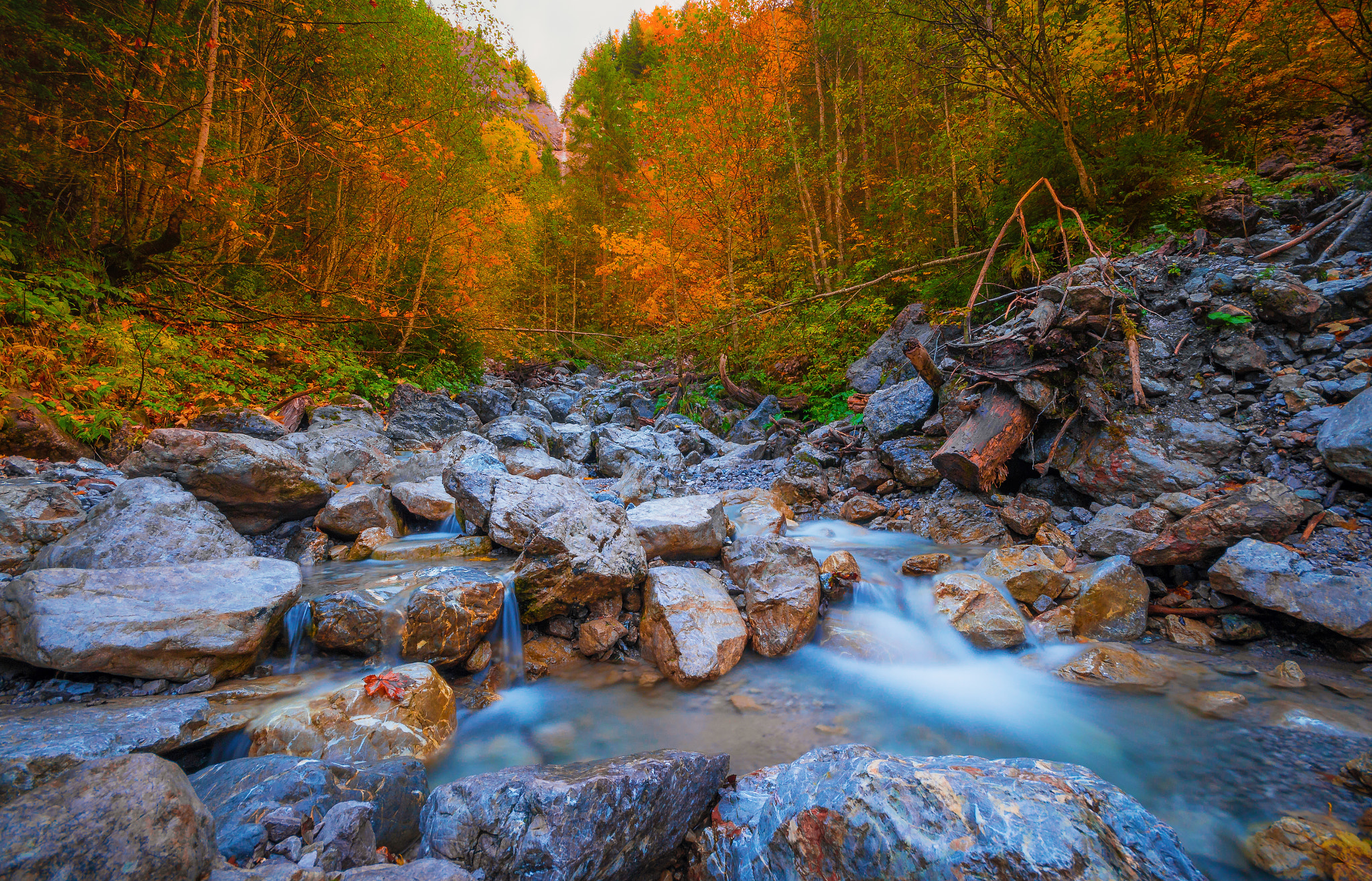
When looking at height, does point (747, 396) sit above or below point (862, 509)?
above

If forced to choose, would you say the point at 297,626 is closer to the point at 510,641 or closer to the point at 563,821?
the point at 510,641

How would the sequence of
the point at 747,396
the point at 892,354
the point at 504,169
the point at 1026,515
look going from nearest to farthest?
the point at 1026,515
the point at 892,354
the point at 747,396
the point at 504,169

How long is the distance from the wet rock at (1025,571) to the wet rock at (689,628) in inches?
82.4

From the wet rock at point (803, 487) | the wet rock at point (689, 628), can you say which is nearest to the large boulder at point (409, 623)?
the wet rock at point (689, 628)

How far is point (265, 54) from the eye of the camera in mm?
7141

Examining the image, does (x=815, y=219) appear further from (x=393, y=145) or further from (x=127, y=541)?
(x=127, y=541)

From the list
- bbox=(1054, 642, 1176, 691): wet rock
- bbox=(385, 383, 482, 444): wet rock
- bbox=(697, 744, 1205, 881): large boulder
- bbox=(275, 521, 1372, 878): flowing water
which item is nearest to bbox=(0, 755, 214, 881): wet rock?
bbox=(275, 521, 1372, 878): flowing water

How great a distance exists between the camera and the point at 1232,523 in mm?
3240

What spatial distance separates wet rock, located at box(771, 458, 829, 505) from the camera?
6188 millimetres

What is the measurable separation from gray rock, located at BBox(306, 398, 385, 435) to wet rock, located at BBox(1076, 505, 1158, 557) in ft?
27.5

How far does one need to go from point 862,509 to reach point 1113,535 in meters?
2.24

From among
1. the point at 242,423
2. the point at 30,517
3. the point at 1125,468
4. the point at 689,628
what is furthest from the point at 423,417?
the point at 1125,468

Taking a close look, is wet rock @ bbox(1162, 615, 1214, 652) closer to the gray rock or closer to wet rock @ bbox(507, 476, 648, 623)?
wet rock @ bbox(507, 476, 648, 623)

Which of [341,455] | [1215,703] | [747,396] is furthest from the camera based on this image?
[747,396]
